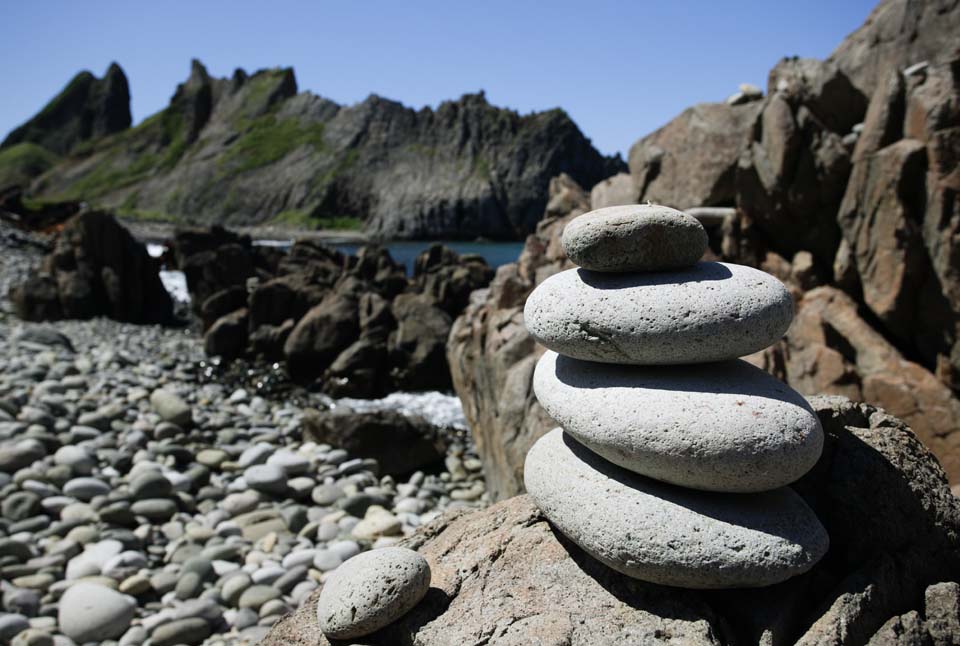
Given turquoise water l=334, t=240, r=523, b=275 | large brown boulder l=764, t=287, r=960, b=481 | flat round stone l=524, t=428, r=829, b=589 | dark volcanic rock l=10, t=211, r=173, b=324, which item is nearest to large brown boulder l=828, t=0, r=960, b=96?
large brown boulder l=764, t=287, r=960, b=481

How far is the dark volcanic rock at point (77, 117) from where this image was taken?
14350 cm

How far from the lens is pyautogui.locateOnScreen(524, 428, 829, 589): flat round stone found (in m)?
3.03

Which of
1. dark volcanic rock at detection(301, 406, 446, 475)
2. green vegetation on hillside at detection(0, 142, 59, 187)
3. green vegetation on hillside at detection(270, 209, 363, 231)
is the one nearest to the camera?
dark volcanic rock at detection(301, 406, 446, 475)

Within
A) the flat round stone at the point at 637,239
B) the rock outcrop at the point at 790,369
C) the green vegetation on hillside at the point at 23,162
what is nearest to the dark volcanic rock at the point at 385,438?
the rock outcrop at the point at 790,369

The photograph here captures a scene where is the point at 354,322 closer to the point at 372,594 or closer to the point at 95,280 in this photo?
the point at 95,280

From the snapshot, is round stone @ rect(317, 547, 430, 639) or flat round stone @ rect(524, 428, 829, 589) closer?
flat round stone @ rect(524, 428, 829, 589)

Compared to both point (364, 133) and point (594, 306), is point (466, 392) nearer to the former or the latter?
point (594, 306)

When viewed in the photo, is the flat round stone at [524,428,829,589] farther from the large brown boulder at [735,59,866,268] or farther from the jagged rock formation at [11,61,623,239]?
the jagged rock formation at [11,61,623,239]

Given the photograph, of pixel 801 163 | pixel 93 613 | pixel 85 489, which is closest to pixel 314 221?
pixel 85 489

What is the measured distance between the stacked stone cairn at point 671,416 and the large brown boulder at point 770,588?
0.76ft

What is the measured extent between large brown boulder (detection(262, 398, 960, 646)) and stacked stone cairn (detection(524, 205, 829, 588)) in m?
0.23

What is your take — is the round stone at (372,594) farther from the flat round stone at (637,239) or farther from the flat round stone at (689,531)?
the flat round stone at (637,239)

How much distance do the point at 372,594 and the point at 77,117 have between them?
174739mm

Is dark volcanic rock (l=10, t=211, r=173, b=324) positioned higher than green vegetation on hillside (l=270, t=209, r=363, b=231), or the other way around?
green vegetation on hillside (l=270, t=209, r=363, b=231)
